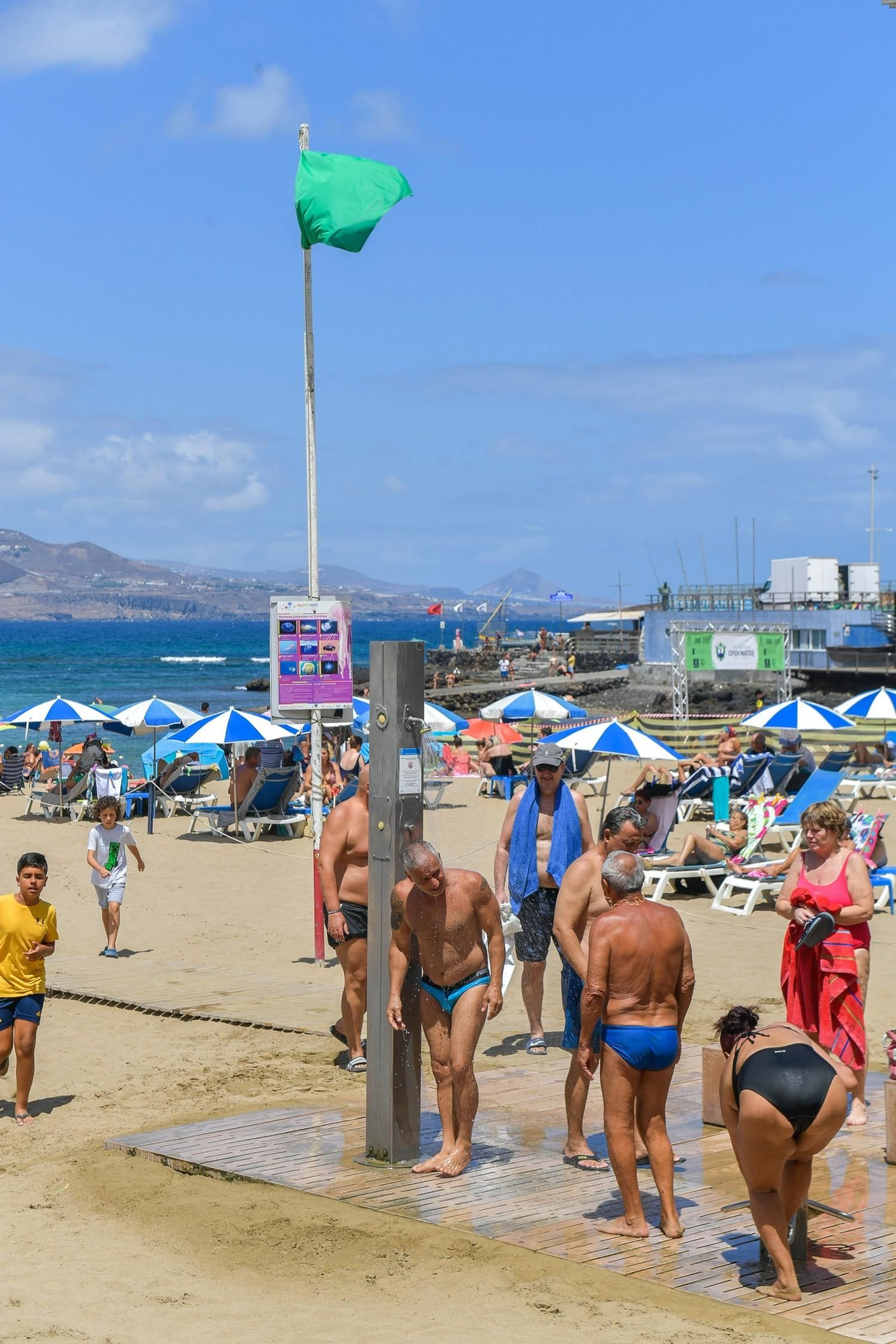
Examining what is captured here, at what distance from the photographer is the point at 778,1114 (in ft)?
14.4

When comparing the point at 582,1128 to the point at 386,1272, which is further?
the point at 582,1128

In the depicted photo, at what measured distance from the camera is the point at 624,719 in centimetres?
2522

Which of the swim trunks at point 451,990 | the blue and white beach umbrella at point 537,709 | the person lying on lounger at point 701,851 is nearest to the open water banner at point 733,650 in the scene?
the blue and white beach umbrella at point 537,709

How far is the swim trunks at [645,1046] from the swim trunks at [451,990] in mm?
907

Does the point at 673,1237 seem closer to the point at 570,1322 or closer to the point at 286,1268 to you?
the point at 570,1322

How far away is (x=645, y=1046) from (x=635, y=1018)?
10cm

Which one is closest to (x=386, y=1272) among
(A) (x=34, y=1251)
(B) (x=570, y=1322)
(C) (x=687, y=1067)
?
(B) (x=570, y=1322)

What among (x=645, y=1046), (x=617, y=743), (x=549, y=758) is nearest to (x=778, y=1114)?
(x=645, y=1046)

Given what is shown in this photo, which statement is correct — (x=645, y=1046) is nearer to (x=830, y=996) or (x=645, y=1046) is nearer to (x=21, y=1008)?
(x=830, y=996)

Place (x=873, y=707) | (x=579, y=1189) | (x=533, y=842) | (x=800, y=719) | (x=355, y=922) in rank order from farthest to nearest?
(x=873, y=707) < (x=800, y=719) < (x=533, y=842) < (x=355, y=922) < (x=579, y=1189)

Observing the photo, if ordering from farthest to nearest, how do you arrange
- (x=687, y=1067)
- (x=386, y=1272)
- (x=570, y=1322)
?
(x=687, y=1067) < (x=386, y=1272) < (x=570, y=1322)

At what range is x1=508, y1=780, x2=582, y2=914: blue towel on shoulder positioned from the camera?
762cm

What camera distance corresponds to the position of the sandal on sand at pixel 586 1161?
232 inches

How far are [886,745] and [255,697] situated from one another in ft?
137
